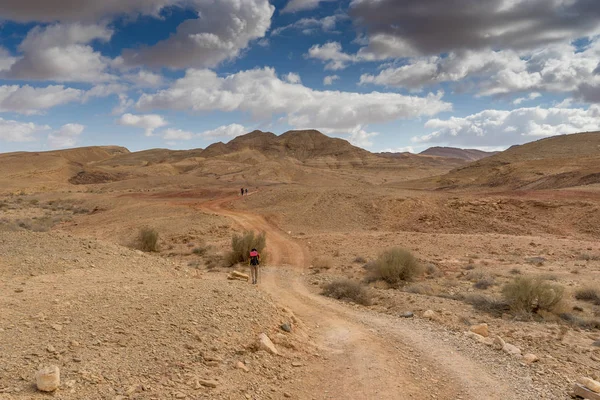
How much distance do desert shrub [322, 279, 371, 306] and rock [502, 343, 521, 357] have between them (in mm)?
4050

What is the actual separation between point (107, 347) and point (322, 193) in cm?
2753

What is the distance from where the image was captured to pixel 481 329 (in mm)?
8820

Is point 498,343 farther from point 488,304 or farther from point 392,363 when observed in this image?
point 488,304

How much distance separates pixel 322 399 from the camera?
5.88m

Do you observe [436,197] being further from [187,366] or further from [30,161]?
[30,161]

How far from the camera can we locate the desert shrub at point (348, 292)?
37.8ft

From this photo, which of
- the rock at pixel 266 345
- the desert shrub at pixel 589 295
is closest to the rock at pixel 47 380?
the rock at pixel 266 345

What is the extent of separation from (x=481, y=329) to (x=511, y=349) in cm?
107

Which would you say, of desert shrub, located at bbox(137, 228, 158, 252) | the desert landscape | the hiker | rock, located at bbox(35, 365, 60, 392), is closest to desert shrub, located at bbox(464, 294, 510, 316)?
the desert landscape

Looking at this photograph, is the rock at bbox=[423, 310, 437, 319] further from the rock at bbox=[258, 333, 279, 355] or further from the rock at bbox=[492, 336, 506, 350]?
the rock at bbox=[258, 333, 279, 355]

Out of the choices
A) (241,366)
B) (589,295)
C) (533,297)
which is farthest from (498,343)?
(589,295)

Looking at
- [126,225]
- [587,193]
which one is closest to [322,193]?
[126,225]

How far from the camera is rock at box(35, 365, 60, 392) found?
4.45 m

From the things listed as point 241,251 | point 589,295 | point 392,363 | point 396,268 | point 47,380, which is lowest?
point 589,295
